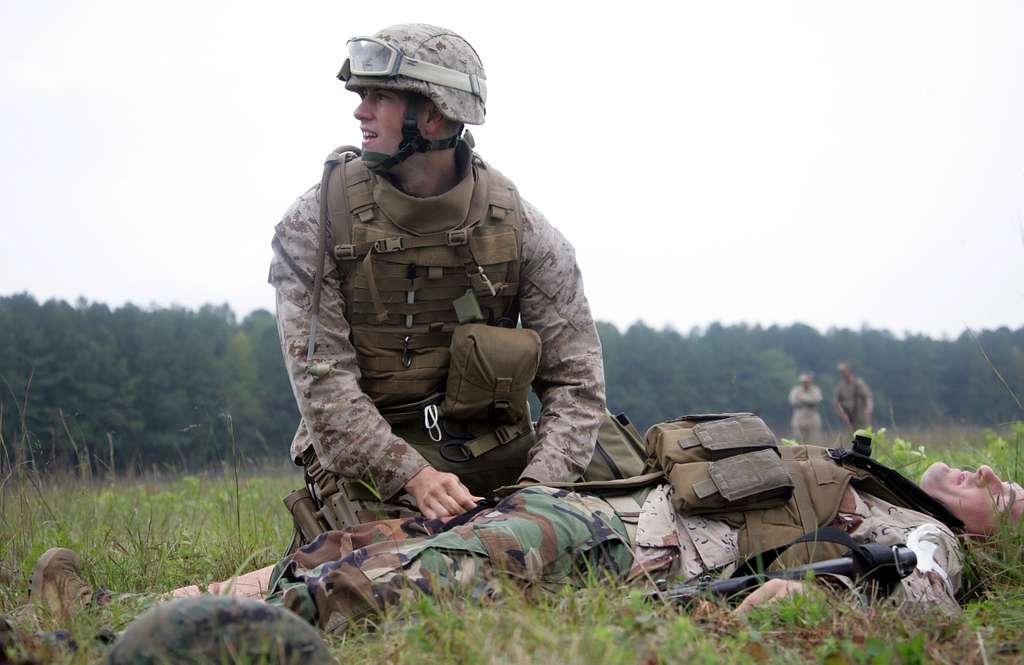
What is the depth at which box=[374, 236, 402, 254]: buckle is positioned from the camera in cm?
415

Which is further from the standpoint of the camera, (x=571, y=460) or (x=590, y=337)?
(x=590, y=337)

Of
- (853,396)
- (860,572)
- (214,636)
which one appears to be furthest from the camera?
(853,396)

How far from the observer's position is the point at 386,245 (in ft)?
13.6

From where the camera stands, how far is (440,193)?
438 cm

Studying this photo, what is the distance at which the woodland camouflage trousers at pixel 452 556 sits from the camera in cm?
297

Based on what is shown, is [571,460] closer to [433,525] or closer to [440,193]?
[433,525]

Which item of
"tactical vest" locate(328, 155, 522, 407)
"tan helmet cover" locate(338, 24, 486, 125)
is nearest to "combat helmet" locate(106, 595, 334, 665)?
"tactical vest" locate(328, 155, 522, 407)

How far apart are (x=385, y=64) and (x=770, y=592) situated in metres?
2.53

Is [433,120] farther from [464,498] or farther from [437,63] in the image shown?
[464,498]

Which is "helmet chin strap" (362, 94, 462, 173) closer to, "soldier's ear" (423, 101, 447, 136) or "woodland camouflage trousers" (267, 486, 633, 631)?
"soldier's ear" (423, 101, 447, 136)

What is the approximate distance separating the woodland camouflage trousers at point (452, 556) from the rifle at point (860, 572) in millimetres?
306

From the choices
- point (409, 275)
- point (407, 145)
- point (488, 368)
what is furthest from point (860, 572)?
point (407, 145)

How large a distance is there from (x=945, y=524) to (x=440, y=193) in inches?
94.8

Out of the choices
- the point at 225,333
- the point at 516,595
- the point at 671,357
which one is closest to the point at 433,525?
the point at 516,595
